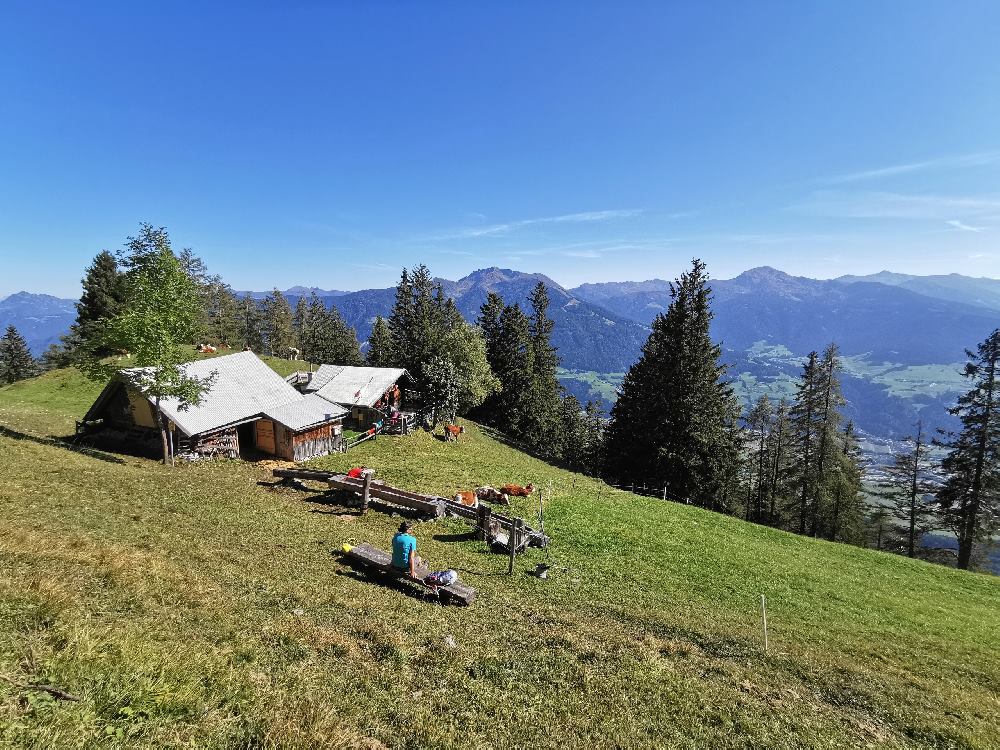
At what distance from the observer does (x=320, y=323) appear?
100000 millimetres

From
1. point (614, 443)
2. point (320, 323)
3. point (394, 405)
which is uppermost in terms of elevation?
point (320, 323)

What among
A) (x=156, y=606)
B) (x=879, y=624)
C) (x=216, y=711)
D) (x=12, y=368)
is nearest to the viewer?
(x=216, y=711)

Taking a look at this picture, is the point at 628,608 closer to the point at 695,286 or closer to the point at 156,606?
the point at 156,606

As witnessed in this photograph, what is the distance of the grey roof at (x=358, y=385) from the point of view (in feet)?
154

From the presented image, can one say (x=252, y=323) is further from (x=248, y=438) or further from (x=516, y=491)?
(x=516, y=491)

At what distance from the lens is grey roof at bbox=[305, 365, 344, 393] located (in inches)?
1933

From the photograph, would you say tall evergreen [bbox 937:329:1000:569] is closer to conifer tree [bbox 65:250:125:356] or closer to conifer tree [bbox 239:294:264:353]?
conifer tree [bbox 65:250:125:356]

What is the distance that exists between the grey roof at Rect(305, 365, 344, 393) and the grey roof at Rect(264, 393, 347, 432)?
8523mm

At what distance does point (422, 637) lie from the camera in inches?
481

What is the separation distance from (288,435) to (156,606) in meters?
25.4

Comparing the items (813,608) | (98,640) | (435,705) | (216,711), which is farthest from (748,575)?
(98,640)

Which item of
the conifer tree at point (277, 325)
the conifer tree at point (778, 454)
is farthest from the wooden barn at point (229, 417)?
the conifer tree at point (277, 325)

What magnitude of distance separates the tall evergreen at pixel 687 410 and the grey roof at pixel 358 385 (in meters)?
26.6

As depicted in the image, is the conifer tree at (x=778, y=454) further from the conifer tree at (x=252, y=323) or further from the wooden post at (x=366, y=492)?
the conifer tree at (x=252, y=323)
